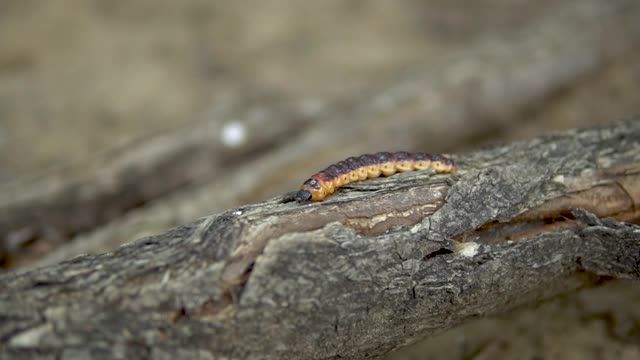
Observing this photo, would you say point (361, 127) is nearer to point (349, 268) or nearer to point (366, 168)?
point (366, 168)

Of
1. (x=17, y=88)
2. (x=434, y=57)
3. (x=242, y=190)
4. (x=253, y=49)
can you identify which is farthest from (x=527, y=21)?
(x=17, y=88)

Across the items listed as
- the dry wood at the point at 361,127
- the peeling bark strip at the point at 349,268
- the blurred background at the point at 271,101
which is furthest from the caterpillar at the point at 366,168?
the dry wood at the point at 361,127

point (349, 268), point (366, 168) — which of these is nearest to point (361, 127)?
point (366, 168)

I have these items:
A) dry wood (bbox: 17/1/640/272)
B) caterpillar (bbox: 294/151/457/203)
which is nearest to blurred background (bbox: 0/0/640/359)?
dry wood (bbox: 17/1/640/272)

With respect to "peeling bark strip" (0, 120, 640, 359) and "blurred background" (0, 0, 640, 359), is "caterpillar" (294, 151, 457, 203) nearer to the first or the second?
"peeling bark strip" (0, 120, 640, 359)

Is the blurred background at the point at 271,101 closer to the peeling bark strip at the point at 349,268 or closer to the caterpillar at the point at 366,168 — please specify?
the peeling bark strip at the point at 349,268
